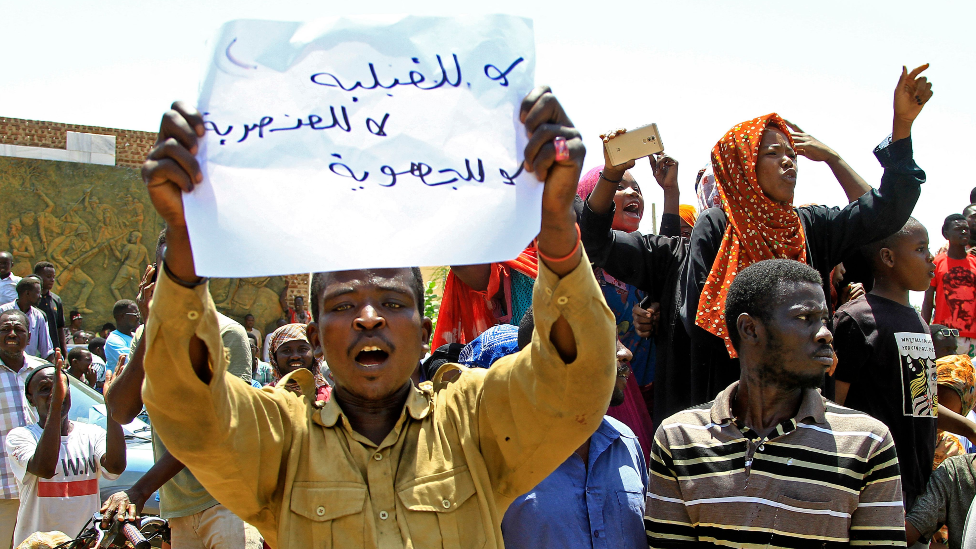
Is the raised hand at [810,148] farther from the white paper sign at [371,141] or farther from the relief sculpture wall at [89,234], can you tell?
the relief sculpture wall at [89,234]

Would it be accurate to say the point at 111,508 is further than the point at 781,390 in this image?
Yes

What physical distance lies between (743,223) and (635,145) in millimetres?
519

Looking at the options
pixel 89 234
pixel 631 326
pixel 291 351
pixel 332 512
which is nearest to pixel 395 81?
pixel 332 512

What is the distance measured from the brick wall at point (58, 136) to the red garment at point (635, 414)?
61.5 ft

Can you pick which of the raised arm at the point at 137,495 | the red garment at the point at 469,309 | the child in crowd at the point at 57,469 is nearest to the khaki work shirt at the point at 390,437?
the raised arm at the point at 137,495

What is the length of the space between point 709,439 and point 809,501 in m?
0.31

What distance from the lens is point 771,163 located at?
11.0ft

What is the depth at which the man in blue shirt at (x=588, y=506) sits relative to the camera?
246 centimetres

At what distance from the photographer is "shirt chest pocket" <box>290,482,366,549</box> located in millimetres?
1731

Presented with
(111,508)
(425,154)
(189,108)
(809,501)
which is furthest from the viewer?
(111,508)

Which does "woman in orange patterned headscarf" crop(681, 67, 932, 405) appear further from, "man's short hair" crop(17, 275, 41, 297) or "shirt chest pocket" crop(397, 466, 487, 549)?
"man's short hair" crop(17, 275, 41, 297)

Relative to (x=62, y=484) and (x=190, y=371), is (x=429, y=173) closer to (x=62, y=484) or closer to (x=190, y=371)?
(x=190, y=371)

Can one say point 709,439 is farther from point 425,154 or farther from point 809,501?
point 425,154

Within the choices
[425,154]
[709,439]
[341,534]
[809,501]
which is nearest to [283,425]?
[341,534]
